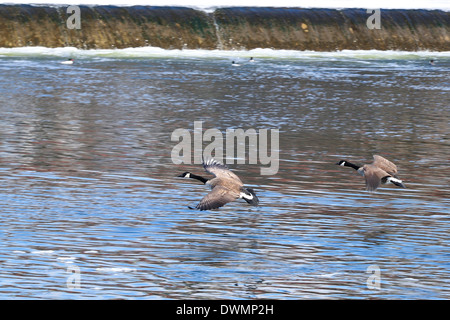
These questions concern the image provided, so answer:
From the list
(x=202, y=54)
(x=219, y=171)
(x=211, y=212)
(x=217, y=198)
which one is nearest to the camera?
(x=217, y=198)

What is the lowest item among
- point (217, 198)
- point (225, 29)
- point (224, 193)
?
point (217, 198)

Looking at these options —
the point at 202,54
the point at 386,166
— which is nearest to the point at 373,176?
the point at 386,166

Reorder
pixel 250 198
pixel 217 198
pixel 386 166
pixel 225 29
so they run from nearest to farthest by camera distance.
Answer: pixel 217 198
pixel 250 198
pixel 386 166
pixel 225 29

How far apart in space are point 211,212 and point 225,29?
4196 centimetres

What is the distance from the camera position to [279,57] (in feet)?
186

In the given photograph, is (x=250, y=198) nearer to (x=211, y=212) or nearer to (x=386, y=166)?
(x=211, y=212)

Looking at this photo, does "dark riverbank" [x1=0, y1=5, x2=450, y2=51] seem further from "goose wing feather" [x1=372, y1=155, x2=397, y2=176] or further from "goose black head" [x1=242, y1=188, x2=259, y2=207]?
"goose black head" [x1=242, y1=188, x2=259, y2=207]

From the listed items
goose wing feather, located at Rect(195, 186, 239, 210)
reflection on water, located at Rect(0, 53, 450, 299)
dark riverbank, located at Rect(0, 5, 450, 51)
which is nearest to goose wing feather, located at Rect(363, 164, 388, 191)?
reflection on water, located at Rect(0, 53, 450, 299)

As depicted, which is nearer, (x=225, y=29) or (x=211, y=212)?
(x=211, y=212)

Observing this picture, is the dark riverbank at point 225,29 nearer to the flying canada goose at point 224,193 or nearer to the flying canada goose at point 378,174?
the flying canada goose at point 378,174

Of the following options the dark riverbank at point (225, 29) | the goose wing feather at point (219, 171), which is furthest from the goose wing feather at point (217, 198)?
the dark riverbank at point (225, 29)

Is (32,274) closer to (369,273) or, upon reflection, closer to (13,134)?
(369,273)

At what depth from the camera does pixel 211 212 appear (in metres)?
17.8

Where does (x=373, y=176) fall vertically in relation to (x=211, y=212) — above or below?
above
